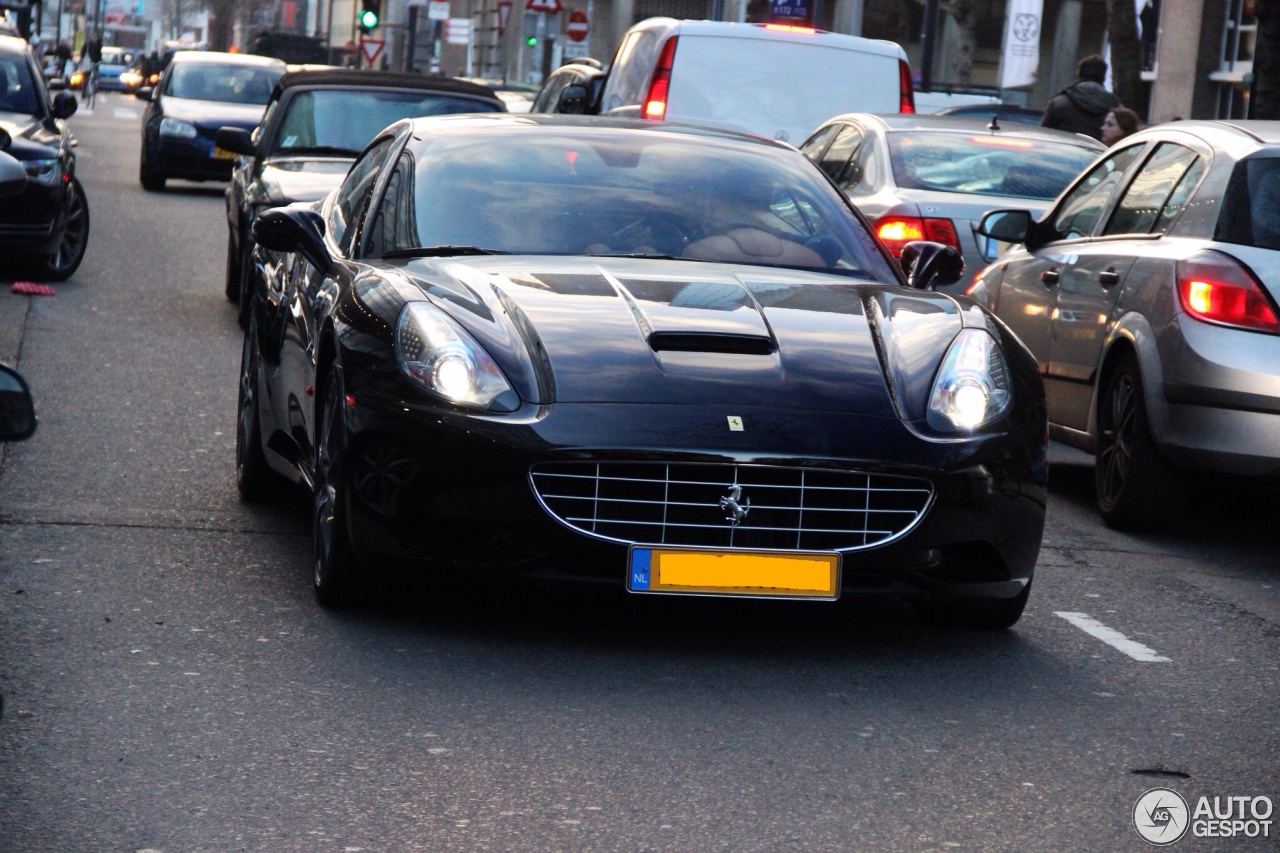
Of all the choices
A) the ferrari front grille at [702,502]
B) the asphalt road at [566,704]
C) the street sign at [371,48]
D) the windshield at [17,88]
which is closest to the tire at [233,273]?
the windshield at [17,88]

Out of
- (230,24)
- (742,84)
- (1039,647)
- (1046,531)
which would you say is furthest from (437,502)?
(230,24)

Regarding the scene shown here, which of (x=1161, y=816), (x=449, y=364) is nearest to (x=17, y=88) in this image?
(x=449, y=364)

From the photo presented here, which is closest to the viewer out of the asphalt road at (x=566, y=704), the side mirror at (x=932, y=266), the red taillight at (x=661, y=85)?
the asphalt road at (x=566, y=704)

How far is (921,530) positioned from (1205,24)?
30862 millimetres

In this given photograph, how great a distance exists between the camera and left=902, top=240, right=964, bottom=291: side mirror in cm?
678

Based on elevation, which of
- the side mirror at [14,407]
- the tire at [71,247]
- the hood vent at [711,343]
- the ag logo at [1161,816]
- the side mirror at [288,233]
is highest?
the side mirror at [14,407]

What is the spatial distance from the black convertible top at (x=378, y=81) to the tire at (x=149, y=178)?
442 inches

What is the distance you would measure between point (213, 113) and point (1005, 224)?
54.9ft

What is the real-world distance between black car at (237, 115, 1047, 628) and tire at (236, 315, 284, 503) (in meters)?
0.84

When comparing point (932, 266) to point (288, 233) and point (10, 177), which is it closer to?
point (288, 233)

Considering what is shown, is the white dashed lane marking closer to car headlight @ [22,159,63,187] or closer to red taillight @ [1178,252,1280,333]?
red taillight @ [1178,252,1280,333]

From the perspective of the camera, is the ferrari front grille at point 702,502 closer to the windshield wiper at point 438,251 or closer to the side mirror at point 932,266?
the windshield wiper at point 438,251

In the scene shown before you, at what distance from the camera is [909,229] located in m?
11.1

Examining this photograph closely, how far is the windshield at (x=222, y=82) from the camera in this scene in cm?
2530
